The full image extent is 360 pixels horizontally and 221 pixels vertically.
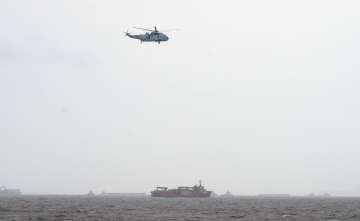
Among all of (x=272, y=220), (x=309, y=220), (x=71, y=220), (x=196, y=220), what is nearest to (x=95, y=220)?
(x=71, y=220)

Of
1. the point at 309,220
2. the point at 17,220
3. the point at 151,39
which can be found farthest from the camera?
the point at 151,39

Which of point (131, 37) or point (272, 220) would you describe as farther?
point (131, 37)

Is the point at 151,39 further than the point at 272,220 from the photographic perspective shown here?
Yes

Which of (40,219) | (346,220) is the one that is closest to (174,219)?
(40,219)

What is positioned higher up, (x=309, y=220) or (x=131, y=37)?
(x=131, y=37)

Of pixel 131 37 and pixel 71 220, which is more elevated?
pixel 131 37

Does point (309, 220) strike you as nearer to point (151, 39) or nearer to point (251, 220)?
point (251, 220)

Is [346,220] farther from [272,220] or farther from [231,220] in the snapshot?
[231,220]

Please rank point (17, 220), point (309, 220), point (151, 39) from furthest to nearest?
1. point (151, 39)
2. point (309, 220)
3. point (17, 220)
